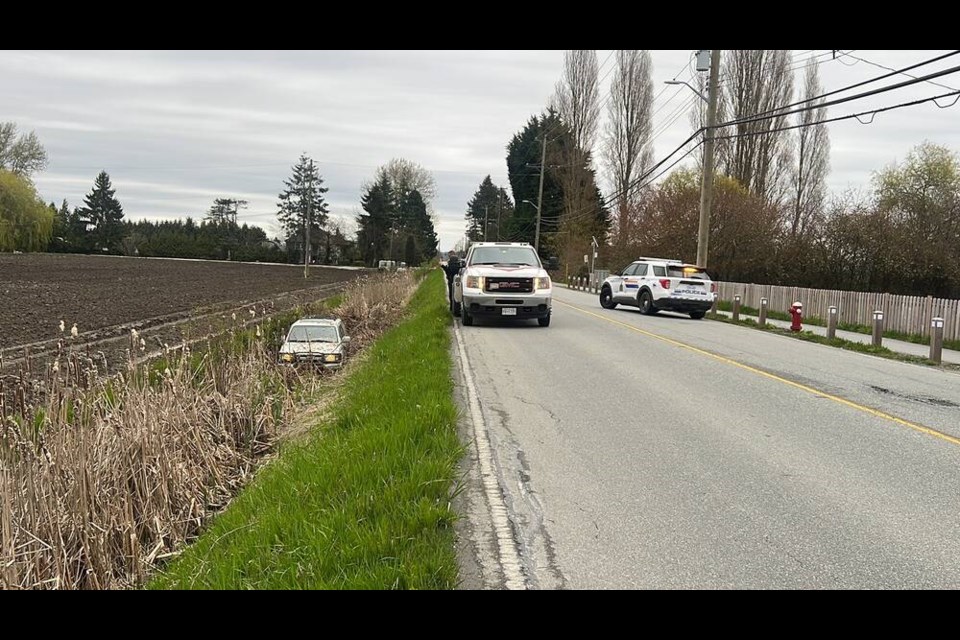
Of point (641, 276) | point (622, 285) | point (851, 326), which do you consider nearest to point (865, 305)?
point (851, 326)

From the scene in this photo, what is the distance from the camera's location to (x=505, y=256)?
18.6 meters

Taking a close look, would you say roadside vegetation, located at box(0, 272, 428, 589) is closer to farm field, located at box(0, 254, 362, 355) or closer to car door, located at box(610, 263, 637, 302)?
farm field, located at box(0, 254, 362, 355)

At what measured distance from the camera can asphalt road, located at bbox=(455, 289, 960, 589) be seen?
4.07 meters

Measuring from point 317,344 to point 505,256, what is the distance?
5516 mm

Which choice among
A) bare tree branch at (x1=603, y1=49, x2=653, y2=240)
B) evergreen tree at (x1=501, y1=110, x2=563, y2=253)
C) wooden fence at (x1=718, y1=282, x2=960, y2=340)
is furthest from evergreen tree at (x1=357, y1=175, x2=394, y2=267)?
wooden fence at (x1=718, y1=282, x2=960, y2=340)

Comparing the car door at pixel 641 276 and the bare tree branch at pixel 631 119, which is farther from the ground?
the bare tree branch at pixel 631 119

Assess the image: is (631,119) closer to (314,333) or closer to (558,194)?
(558,194)

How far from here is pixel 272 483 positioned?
588cm

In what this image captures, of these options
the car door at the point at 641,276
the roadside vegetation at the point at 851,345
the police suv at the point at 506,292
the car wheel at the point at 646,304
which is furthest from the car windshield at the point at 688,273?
the police suv at the point at 506,292

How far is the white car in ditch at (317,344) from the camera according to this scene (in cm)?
1434

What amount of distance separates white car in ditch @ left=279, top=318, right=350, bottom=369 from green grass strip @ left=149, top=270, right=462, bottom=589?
259 inches

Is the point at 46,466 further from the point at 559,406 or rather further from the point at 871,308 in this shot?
the point at 871,308

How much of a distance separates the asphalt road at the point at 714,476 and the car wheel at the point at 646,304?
11.7 m

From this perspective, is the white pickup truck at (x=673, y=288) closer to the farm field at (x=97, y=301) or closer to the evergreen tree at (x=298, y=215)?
the farm field at (x=97, y=301)
